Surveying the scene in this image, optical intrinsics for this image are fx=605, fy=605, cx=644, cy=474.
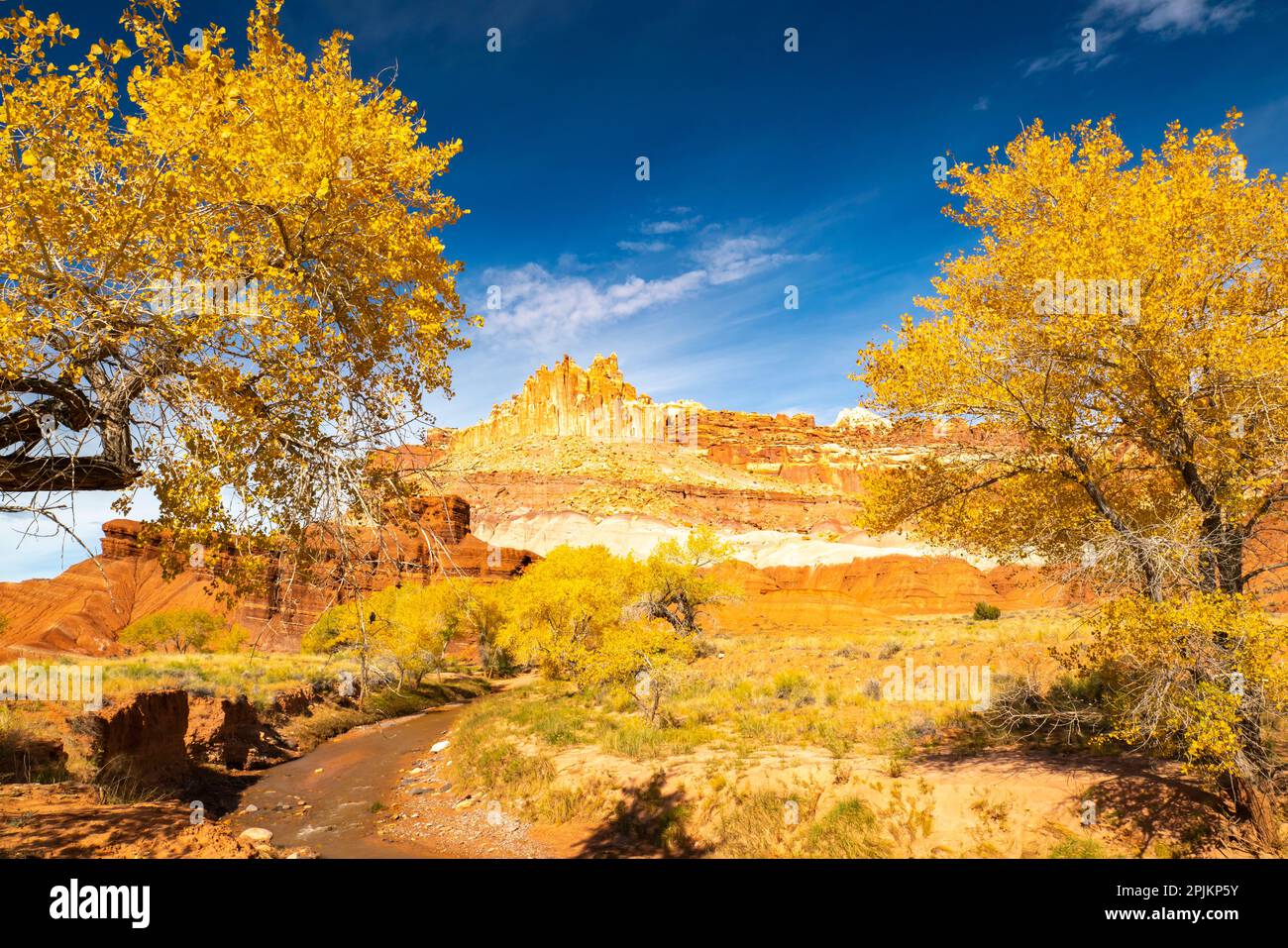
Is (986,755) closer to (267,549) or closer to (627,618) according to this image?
(267,549)

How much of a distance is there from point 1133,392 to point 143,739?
22050 millimetres

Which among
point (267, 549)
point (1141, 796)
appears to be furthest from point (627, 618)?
point (267, 549)

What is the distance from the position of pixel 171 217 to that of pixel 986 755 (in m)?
14.3

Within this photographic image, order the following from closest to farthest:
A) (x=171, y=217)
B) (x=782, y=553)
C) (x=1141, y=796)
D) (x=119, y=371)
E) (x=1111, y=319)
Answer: (x=171, y=217) → (x=119, y=371) → (x=1111, y=319) → (x=1141, y=796) → (x=782, y=553)

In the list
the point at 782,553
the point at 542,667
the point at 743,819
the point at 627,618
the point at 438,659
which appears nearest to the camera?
the point at 743,819

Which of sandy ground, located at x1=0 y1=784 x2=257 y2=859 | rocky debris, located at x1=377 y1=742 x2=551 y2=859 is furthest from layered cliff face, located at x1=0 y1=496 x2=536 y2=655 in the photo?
sandy ground, located at x1=0 y1=784 x2=257 y2=859

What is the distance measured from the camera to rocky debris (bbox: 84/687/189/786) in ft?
45.6

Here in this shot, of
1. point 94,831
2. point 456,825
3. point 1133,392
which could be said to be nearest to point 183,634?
A: point 456,825

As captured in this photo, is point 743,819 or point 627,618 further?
point 627,618

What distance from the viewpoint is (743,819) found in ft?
36.2

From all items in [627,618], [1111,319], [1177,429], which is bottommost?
[627,618]

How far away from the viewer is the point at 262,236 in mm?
6102

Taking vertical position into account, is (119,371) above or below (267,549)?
above

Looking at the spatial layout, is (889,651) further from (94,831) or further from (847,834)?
(94,831)
